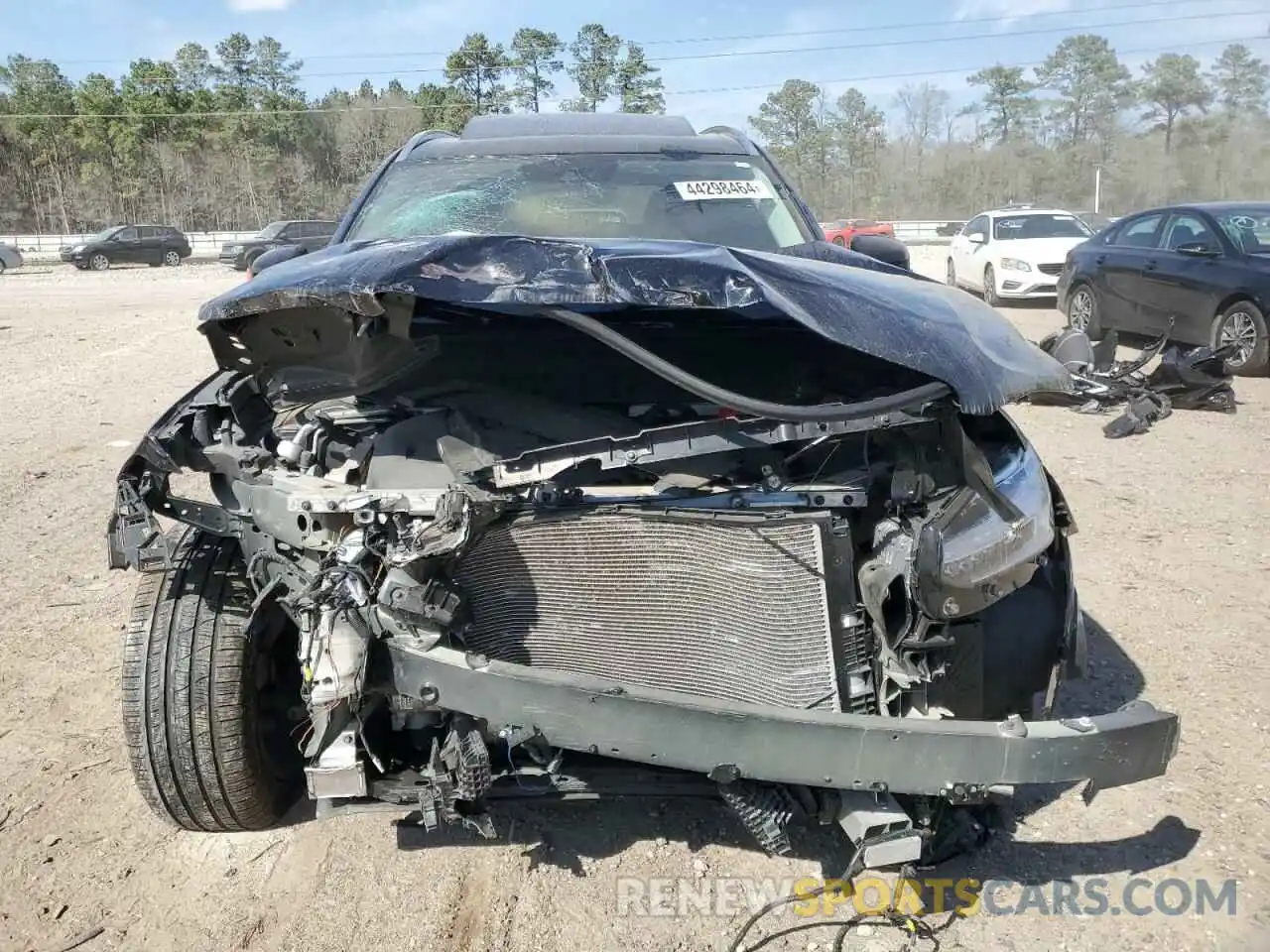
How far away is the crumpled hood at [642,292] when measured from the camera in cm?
204

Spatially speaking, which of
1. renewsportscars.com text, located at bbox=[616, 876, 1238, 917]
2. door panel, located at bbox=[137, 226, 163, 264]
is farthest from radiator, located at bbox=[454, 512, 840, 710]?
door panel, located at bbox=[137, 226, 163, 264]

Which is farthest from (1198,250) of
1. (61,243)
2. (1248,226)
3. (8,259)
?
(61,243)

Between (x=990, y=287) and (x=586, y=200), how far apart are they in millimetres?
12532

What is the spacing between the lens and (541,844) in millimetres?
2664

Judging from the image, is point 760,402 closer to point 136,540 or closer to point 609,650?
point 609,650

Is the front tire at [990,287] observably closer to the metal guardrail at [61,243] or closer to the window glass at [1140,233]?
the window glass at [1140,233]

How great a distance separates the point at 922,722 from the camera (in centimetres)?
206

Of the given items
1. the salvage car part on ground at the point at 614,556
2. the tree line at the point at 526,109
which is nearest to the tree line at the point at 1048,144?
the tree line at the point at 526,109

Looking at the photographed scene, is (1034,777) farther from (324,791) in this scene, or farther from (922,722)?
(324,791)

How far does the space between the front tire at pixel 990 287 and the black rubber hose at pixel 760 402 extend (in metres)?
13.3

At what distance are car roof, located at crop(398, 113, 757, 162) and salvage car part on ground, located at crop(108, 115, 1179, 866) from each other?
1.40 m

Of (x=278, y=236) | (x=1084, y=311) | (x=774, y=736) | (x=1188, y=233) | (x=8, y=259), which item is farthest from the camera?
(x=8, y=259)

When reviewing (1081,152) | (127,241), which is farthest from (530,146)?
(1081,152)

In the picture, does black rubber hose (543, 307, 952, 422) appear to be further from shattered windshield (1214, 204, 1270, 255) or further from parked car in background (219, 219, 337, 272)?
parked car in background (219, 219, 337, 272)
